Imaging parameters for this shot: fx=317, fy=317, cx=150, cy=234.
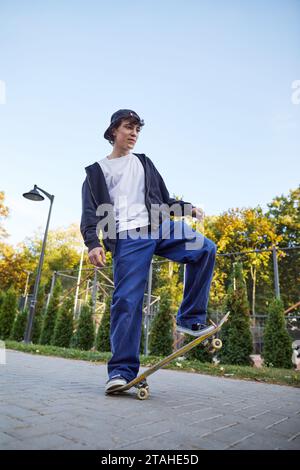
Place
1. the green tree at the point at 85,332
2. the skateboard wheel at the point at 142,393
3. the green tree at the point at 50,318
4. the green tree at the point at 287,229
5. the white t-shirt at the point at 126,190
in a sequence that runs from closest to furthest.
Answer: the skateboard wheel at the point at 142,393, the white t-shirt at the point at 126,190, the green tree at the point at 85,332, the green tree at the point at 50,318, the green tree at the point at 287,229

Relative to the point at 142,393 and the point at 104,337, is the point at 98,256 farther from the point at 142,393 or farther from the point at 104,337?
the point at 104,337

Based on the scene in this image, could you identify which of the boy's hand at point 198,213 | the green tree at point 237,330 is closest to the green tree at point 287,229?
the green tree at point 237,330

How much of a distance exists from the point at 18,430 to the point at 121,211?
1816 millimetres

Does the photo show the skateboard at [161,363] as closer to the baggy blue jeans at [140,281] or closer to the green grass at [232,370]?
the baggy blue jeans at [140,281]

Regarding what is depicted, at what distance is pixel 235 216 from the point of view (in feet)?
80.4

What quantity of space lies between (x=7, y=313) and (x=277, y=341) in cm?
1162

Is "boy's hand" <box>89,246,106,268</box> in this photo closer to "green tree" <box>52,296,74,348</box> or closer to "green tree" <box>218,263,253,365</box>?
"green tree" <box>218,263,253,365</box>

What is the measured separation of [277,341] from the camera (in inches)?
275

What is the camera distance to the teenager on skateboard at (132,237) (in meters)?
2.45

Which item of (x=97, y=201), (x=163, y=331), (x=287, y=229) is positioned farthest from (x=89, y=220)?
(x=287, y=229)

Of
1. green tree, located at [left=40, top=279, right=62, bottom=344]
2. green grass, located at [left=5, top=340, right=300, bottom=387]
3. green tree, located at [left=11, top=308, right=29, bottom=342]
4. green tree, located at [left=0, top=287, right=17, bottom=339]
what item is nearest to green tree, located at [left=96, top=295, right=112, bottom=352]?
green grass, located at [left=5, top=340, right=300, bottom=387]

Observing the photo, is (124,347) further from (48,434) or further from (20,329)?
(20,329)

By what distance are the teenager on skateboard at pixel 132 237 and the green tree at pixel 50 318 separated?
1013 cm
